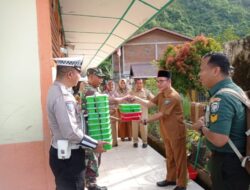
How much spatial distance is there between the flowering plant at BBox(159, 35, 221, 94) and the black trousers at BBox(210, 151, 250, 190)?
12.4 m

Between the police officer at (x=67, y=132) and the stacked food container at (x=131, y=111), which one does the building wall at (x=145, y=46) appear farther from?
the police officer at (x=67, y=132)

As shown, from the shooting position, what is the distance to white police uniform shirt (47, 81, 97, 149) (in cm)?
248

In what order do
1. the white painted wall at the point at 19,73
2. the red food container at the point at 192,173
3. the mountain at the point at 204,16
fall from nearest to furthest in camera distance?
the white painted wall at the point at 19,73, the red food container at the point at 192,173, the mountain at the point at 204,16

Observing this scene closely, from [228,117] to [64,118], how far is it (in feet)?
4.16

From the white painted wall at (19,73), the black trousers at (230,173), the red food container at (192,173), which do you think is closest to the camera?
the black trousers at (230,173)

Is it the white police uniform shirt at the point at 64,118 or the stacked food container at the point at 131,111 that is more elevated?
the white police uniform shirt at the point at 64,118

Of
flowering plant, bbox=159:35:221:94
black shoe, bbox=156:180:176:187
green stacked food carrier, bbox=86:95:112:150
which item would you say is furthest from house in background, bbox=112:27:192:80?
green stacked food carrier, bbox=86:95:112:150

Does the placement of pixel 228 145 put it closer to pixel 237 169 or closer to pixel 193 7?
pixel 237 169

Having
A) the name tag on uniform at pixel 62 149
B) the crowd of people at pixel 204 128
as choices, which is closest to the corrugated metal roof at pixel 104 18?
the crowd of people at pixel 204 128

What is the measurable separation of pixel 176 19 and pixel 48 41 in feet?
214

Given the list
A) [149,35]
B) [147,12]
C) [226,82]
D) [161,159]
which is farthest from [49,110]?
[149,35]

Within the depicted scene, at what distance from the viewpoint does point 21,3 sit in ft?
10.5

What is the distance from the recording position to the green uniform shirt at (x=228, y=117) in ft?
7.73

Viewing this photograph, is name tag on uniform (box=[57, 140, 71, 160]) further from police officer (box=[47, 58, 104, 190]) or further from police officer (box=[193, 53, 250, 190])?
police officer (box=[193, 53, 250, 190])
